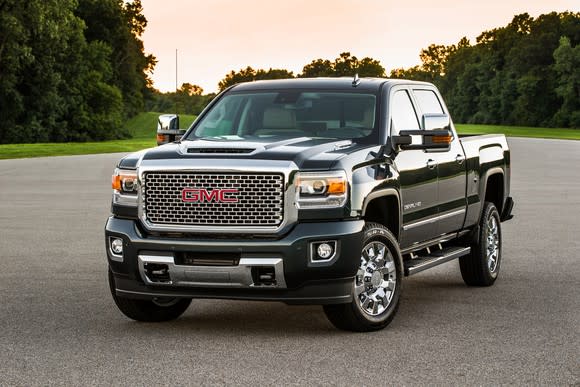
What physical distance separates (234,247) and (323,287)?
675mm

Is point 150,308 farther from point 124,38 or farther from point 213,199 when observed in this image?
point 124,38

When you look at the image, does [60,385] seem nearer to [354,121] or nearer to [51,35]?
[354,121]

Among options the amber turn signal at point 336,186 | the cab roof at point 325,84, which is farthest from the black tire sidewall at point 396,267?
the cab roof at point 325,84

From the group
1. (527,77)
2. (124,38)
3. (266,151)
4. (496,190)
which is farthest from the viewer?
(527,77)

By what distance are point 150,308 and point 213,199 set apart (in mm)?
1294

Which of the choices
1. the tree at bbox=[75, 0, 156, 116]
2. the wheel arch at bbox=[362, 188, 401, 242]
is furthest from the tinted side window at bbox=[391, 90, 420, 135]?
the tree at bbox=[75, 0, 156, 116]

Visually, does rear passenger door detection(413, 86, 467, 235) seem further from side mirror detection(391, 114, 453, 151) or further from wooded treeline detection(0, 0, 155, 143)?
wooded treeline detection(0, 0, 155, 143)

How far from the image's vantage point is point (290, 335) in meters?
8.09

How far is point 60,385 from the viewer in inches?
254

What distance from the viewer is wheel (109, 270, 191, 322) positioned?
8.48 metres

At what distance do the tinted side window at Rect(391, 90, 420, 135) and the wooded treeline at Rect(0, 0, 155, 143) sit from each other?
59.9 m

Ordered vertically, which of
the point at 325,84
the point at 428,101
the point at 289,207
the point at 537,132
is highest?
the point at 325,84

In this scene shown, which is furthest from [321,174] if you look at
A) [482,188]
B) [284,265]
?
[482,188]

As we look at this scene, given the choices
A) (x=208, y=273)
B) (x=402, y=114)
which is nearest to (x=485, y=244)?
(x=402, y=114)
